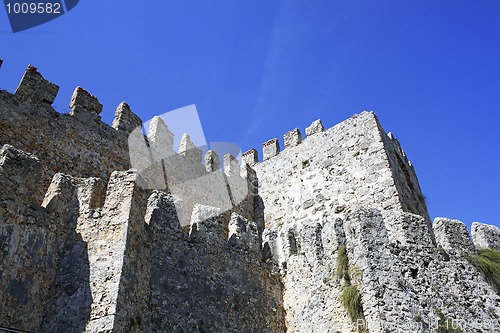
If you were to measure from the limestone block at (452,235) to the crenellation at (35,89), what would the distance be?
8.46 metres

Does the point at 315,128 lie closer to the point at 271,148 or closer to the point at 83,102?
the point at 271,148

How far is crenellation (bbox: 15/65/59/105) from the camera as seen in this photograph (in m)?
10.4

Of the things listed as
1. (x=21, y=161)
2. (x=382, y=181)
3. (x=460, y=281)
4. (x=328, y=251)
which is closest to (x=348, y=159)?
(x=382, y=181)

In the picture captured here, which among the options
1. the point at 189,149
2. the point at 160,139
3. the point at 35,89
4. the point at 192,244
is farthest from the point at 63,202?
the point at 189,149

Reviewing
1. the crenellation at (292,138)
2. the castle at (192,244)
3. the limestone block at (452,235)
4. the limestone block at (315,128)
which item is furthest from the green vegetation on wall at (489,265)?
the crenellation at (292,138)

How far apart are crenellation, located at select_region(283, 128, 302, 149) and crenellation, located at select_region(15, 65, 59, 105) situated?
272 inches

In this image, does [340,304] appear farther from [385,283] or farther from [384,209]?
[384,209]

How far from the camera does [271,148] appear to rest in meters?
15.8

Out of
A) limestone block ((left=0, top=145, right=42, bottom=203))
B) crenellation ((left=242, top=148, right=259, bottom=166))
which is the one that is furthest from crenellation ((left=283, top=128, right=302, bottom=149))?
limestone block ((left=0, top=145, right=42, bottom=203))

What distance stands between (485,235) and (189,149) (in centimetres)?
781

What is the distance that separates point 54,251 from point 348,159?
316 inches

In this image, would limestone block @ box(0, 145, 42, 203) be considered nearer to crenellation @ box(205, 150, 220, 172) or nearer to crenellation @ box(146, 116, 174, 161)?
crenellation @ box(146, 116, 174, 161)

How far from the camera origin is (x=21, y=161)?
24.3 ft

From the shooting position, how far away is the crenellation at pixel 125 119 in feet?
40.3
